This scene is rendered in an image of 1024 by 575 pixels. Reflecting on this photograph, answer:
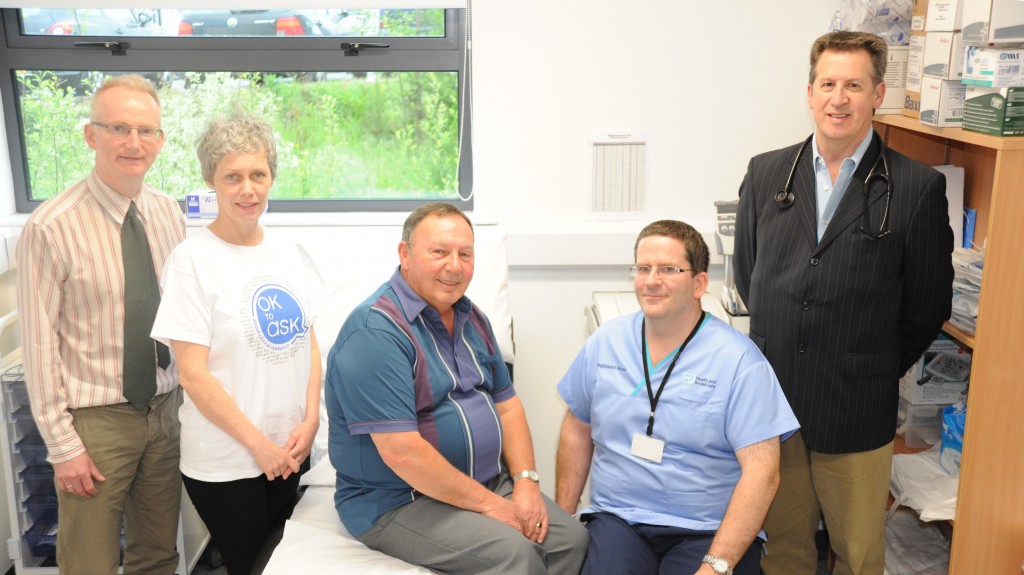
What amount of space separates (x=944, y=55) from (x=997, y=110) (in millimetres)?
292

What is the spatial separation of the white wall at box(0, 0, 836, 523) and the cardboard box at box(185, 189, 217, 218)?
0.41 m

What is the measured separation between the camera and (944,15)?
233cm

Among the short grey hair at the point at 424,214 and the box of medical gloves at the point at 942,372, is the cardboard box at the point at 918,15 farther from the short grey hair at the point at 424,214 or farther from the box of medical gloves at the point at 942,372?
the short grey hair at the point at 424,214

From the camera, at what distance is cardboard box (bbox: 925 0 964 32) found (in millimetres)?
2266

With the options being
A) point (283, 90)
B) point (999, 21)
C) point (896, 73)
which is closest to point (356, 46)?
point (283, 90)

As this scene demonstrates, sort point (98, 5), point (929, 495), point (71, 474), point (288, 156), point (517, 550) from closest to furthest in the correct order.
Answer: point (517, 550), point (71, 474), point (929, 495), point (98, 5), point (288, 156)

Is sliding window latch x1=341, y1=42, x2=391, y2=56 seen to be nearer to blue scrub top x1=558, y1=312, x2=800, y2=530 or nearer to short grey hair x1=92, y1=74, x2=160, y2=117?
short grey hair x1=92, y1=74, x2=160, y2=117

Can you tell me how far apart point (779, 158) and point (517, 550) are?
1.16 metres

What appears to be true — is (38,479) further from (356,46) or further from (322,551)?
(356,46)

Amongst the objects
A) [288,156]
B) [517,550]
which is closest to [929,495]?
[517,550]

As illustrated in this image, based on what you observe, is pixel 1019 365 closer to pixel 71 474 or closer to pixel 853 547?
pixel 853 547

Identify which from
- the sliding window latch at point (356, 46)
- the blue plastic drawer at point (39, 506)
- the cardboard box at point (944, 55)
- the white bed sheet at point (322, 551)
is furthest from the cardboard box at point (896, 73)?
the blue plastic drawer at point (39, 506)

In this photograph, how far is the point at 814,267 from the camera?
2.11m

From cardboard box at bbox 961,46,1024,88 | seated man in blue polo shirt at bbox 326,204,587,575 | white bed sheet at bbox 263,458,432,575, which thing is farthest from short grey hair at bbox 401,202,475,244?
cardboard box at bbox 961,46,1024,88
